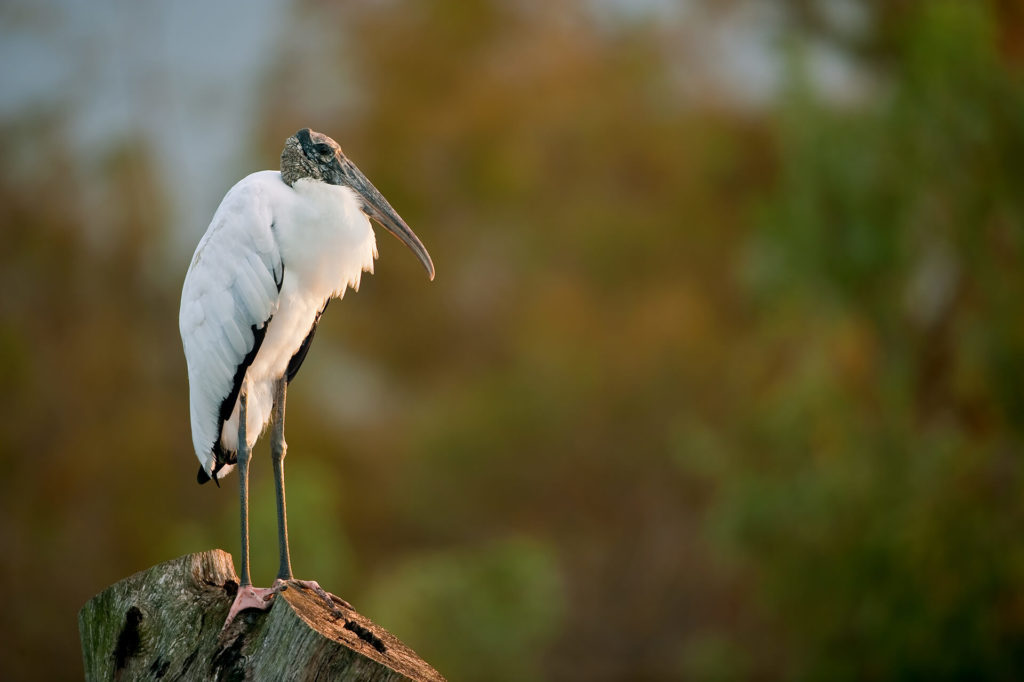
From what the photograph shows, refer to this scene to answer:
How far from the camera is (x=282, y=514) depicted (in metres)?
2.54

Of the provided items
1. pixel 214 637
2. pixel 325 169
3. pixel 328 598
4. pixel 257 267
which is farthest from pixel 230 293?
pixel 214 637

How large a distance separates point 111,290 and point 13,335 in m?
1.16

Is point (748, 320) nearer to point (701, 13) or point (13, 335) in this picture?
point (701, 13)

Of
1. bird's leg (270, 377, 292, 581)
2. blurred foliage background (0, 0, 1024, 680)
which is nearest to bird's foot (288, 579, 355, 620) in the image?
bird's leg (270, 377, 292, 581)

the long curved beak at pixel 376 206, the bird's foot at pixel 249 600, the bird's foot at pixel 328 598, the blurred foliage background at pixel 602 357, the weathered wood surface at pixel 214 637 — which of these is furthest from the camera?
the blurred foliage background at pixel 602 357

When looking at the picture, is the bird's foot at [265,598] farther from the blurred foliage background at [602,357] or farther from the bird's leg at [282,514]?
the blurred foliage background at [602,357]

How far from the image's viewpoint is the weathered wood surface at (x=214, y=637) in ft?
A: 5.74

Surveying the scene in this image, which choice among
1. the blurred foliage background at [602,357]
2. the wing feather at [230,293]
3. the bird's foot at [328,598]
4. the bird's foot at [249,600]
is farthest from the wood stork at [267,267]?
the blurred foliage background at [602,357]

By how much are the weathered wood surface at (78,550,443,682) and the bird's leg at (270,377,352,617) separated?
13cm

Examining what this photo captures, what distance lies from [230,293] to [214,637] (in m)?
0.85

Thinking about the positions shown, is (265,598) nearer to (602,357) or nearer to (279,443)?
(279,443)

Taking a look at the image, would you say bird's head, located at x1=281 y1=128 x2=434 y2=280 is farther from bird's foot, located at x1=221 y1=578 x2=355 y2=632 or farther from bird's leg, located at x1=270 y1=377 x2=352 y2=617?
bird's foot, located at x1=221 y1=578 x2=355 y2=632

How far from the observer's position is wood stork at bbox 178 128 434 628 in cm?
244

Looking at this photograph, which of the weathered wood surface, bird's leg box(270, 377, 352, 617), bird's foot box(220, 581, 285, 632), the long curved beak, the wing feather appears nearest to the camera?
the weathered wood surface
